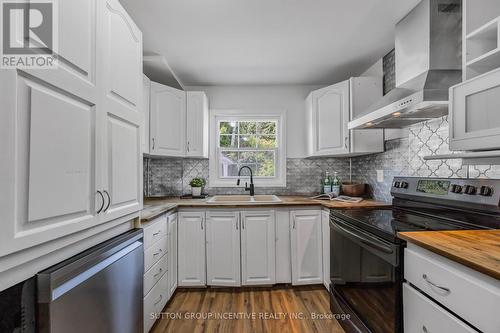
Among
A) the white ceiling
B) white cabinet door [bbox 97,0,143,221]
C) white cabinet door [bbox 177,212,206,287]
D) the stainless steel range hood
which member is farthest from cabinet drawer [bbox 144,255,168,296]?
the stainless steel range hood

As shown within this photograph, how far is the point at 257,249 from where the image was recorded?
2.30 metres

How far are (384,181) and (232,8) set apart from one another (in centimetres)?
206

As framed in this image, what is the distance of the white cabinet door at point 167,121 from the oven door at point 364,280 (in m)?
1.77

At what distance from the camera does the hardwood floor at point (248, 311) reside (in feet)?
5.85

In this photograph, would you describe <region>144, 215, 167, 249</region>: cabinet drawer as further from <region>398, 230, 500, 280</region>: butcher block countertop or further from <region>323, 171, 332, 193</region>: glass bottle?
<region>323, 171, 332, 193</region>: glass bottle

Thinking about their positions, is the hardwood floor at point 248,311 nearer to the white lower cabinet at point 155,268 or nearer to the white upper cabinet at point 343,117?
the white lower cabinet at point 155,268

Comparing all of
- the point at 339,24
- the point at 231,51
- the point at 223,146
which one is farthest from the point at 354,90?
the point at 223,146

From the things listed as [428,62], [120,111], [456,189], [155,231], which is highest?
[428,62]

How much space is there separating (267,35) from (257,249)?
6.42ft

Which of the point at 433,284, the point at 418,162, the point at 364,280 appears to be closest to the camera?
the point at 433,284

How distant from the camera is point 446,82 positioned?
1484 millimetres

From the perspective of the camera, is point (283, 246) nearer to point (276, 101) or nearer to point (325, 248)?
point (325, 248)

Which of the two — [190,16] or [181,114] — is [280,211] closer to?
[181,114]

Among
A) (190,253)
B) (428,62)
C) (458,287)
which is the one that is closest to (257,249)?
(190,253)
